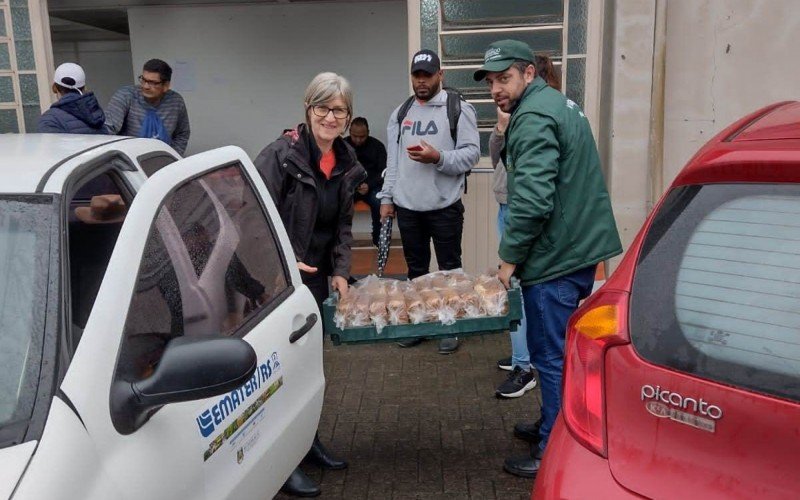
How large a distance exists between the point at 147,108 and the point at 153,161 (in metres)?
3.83

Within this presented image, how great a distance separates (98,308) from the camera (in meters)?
1.85

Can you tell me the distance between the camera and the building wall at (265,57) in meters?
9.14

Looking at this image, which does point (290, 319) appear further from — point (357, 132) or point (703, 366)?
point (357, 132)

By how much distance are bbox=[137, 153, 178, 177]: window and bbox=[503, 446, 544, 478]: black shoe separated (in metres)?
2.17

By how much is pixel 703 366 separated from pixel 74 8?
9066 mm

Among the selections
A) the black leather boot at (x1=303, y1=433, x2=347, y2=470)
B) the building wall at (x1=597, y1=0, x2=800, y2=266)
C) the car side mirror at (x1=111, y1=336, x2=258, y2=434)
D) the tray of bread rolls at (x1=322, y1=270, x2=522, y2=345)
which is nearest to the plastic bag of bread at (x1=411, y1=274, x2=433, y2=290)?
the tray of bread rolls at (x1=322, y1=270, x2=522, y2=345)

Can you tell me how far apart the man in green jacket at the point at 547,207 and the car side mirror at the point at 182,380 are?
1.82 m

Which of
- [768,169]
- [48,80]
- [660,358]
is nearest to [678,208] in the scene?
[768,169]

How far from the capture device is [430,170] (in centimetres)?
527

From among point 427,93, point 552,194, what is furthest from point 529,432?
point 427,93

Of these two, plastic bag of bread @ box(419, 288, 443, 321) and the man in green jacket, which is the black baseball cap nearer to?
the man in green jacket

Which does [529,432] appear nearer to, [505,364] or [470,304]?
[505,364]

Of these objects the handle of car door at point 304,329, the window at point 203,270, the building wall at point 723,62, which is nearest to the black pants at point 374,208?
the building wall at point 723,62

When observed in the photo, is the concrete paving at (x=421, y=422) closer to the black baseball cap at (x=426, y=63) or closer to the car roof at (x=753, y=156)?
the black baseball cap at (x=426, y=63)
